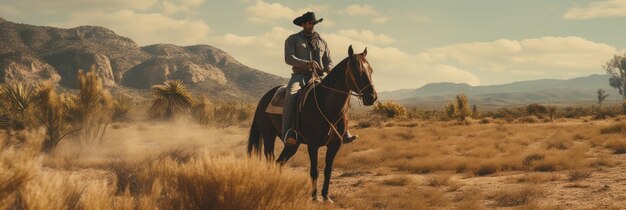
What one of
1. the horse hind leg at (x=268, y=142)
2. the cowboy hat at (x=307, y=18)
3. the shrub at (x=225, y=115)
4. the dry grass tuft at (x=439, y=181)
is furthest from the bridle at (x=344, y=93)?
the shrub at (x=225, y=115)

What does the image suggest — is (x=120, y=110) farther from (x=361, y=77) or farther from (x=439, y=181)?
(x=361, y=77)

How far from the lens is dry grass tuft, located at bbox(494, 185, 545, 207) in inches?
322

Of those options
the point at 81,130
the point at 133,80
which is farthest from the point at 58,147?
the point at 133,80

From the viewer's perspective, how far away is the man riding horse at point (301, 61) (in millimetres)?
7910

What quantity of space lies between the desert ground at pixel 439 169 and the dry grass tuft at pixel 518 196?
2cm

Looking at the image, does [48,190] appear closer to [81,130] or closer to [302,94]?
[302,94]

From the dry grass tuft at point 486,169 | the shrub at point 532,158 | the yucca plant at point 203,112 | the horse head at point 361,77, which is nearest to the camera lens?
the horse head at point 361,77

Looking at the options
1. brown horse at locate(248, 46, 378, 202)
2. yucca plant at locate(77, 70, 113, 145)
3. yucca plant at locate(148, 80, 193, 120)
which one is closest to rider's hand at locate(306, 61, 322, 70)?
brown horse at locate(248, 46, 378, 202)

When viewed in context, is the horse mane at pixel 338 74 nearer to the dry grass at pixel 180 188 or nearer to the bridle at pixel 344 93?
the bridle at pixel 344 93

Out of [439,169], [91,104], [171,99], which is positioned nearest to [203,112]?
[171,99]

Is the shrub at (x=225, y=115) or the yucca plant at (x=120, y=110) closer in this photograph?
the shrub at (x=225, y=115)

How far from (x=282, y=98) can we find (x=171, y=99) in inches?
669

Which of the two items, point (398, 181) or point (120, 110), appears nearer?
point (398, 181)

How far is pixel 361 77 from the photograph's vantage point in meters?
7.08
